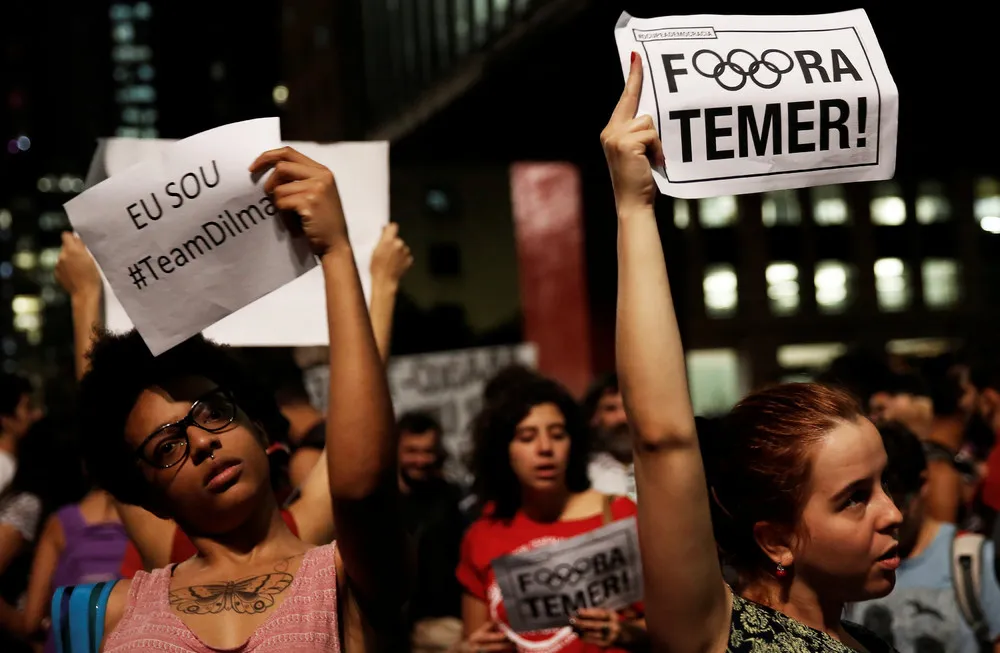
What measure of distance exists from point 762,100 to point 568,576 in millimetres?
2112

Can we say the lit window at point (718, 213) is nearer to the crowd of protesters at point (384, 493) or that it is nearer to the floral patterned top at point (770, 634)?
the crowd of protesters at point (384, 493)

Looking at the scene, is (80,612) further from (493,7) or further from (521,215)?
(521,215)

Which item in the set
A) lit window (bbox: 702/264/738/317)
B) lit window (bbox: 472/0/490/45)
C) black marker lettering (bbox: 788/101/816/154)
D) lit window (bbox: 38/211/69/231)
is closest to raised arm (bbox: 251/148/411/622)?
black marker lettering (bbox: 788/101/816/154)

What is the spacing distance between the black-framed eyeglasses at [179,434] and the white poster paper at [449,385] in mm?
6516

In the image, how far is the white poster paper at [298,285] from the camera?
3188 mm

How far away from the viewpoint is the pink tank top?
6.91ft

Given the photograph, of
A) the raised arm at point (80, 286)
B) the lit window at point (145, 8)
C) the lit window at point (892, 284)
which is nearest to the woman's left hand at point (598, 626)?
the raised arm at point (80, 286)

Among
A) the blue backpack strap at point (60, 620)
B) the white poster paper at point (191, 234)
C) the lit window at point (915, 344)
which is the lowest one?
the lit window at point (915, 344)

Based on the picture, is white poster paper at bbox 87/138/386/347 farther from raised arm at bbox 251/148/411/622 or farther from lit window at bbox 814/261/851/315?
lit window at bbox 814/261/851/315

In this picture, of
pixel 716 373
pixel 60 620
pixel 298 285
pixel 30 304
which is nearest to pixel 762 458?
pixel 60 620

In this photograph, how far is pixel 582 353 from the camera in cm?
1246

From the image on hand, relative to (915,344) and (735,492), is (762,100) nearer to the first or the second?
(735,492)

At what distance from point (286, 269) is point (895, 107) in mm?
1243

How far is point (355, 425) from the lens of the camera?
1.95m
